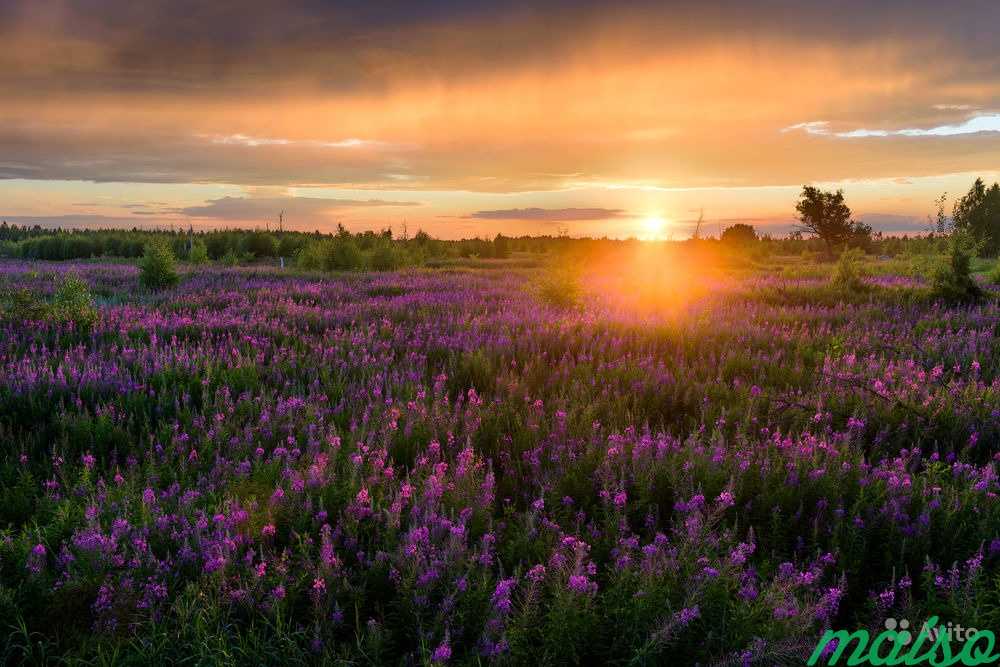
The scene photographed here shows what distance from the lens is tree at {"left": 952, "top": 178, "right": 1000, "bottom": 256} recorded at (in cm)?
5269

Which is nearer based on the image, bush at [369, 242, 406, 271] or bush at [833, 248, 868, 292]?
bush at [833, 248, 868, 292]

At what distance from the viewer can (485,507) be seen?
282cm

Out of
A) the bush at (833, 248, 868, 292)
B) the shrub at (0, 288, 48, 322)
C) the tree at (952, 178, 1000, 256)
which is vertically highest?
the tree at (952, 178, 1000, 256)

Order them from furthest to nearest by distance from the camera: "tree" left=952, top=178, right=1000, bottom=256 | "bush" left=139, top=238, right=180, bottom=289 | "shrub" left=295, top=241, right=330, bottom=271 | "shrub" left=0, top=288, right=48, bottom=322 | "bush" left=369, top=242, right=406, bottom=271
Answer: "tree" left=952, top=178, right=1000, bottom=256 → "bush" left=369, top=242, right=406, bottom=271 → "shrub" left=295, top=241, right=330, bottom=271 → "bush" left=139, top=238, right=180, bottom=289 → "shrub" left=0, top=288, right=48, bottom=322

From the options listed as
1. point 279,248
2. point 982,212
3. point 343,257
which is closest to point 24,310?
point 343,257

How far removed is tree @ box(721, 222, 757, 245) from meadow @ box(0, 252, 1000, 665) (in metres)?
43.3

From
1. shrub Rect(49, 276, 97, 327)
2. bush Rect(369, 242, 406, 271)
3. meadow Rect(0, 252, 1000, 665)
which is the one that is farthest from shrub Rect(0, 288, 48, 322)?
bush Rect(369, 242, 406, 271)

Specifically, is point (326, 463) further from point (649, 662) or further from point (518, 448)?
point (649, 662)

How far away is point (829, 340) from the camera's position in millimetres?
7047

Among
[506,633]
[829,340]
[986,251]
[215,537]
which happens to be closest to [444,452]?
[215,537]

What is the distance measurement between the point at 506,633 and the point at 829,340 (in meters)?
6.31

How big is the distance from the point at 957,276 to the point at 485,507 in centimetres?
1092

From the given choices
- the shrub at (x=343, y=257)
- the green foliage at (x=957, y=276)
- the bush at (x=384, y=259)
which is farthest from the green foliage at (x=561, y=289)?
the shrub at (x=343, y=257)

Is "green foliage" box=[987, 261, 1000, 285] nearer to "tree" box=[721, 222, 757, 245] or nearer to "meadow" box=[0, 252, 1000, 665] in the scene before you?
"meadow" box=[0, 252, 1000, 665]
